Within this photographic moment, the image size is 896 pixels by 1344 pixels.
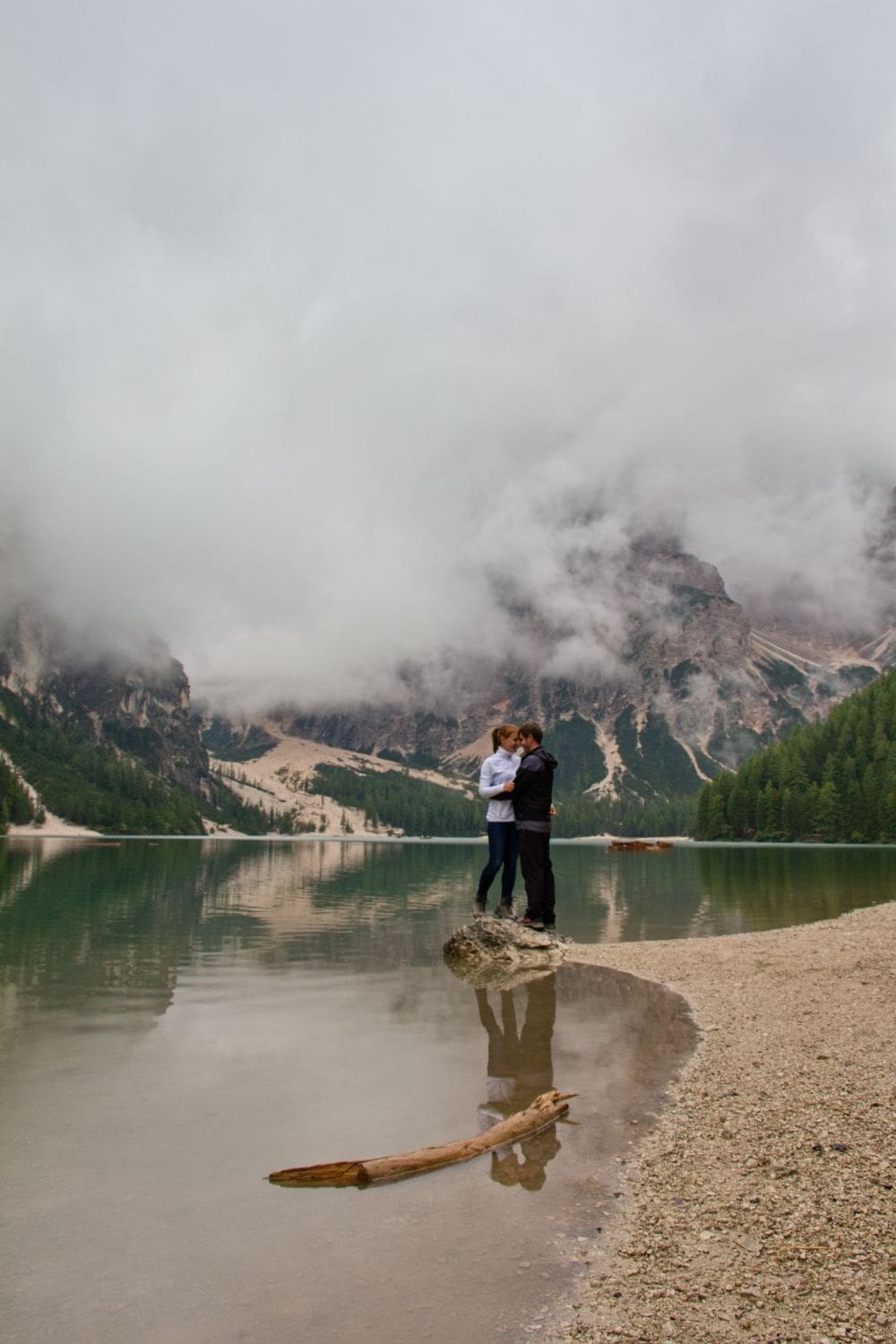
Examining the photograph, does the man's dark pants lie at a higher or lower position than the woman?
lower

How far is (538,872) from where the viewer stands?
22828 mm

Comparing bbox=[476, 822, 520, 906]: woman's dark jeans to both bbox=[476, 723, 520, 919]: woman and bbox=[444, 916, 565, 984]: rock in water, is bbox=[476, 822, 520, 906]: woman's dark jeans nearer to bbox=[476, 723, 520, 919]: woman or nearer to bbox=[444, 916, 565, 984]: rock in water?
bbox=[476, 723, 520, 919]: woman

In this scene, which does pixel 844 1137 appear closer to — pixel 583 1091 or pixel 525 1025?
pixel 583 1091

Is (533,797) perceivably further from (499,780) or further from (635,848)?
(635,848)

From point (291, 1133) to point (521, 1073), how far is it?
12.4 ft

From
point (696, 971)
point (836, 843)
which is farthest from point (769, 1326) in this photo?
point (836, 843)

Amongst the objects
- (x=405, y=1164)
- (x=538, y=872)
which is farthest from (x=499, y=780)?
(x=405, y=1164)

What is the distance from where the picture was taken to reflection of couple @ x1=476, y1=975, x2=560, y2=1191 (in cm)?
818

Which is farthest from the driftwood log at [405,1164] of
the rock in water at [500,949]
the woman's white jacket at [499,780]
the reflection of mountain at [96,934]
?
the woman's white jacket at [499,780]

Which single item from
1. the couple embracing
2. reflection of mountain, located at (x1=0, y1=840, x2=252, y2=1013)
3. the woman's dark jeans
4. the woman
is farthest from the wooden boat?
the woman

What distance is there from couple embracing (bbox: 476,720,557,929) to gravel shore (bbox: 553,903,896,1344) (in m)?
7.04

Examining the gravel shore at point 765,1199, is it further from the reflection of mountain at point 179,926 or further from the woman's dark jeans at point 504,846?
the reflection of mountain at point 179,926

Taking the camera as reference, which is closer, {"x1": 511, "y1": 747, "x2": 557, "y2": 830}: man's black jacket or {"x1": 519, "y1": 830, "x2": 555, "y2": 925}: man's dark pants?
{"x1": 511, "y1": 747, "x2": 557, "y2": 830}: man's black jacket

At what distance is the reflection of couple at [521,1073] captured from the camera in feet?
26.8
